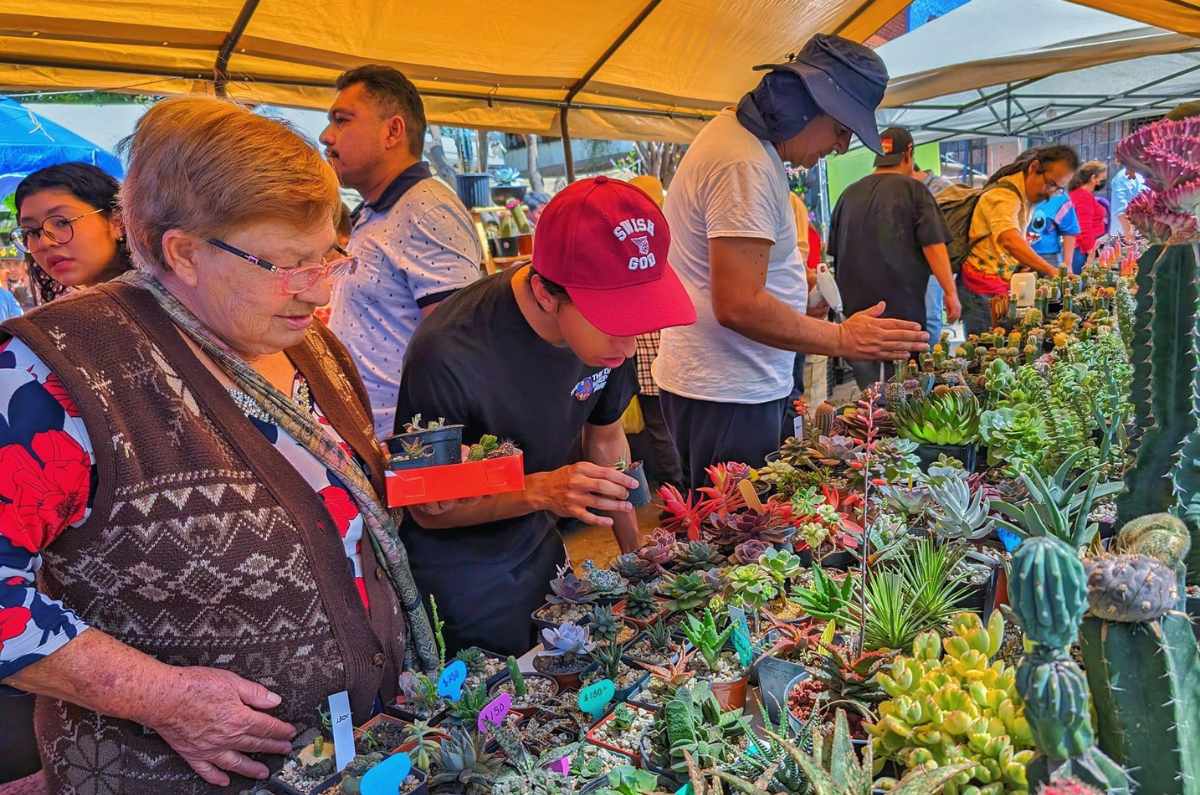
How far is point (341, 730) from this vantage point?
1.22 m

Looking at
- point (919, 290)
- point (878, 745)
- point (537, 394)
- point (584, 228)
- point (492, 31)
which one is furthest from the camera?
point (919, 290)

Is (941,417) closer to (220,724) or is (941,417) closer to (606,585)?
(606,585)

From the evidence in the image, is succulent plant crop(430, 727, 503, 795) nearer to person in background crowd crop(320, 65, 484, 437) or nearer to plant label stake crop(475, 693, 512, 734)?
plant label stake crop(475, 693, 512, 734)

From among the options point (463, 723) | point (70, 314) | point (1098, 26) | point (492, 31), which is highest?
point (1098, 26)

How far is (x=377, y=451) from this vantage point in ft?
5.32

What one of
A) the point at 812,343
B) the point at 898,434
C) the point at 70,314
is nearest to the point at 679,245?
the point at 812,343

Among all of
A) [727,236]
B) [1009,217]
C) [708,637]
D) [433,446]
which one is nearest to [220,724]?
[433,446]

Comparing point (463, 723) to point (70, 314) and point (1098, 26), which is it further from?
point (1098, 26)

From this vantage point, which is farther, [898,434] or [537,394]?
[898,434]

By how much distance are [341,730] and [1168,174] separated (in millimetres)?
1361

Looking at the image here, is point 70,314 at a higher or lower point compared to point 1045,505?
higher

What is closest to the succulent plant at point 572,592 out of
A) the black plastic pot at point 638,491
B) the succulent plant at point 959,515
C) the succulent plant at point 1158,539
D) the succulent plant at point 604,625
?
the succulent plant at point 604,625

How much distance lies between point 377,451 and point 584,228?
62 centimetres

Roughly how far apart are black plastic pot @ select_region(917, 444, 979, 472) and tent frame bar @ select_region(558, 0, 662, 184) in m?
2.90
